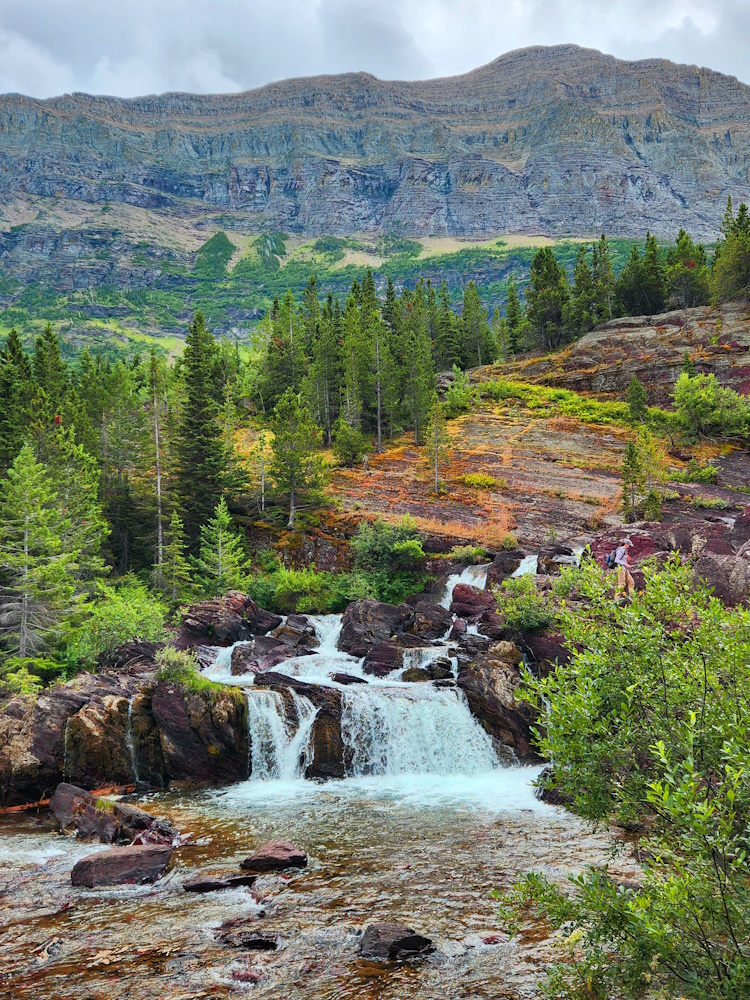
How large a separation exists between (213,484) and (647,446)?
121 ft

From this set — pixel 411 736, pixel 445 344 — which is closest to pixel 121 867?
pixel 411 736

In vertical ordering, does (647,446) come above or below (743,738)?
above

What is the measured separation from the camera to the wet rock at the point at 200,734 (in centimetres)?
2770

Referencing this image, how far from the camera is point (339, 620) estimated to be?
44.0 meters

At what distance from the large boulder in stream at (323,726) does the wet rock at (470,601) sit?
1309 centimetres

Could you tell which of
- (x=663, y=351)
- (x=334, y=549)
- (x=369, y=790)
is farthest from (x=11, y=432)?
(x=663, y=351)

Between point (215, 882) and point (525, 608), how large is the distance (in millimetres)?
21232

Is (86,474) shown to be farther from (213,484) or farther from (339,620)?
(339,620)

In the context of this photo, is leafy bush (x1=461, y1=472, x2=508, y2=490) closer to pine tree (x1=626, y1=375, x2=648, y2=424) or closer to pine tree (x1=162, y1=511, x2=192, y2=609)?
pine tree (x1=626, y1=375, x2=648, y2=424)

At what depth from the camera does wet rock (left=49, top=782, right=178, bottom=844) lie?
67.4ft

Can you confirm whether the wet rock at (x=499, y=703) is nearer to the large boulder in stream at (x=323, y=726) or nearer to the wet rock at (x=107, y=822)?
the large boulder in stream at (x=323, y=726)

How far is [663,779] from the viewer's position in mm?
7555

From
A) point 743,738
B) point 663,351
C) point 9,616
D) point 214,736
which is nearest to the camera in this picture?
point 743,738

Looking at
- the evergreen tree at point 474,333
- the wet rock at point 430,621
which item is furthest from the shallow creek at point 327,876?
the evergreen tree at point 474,333
